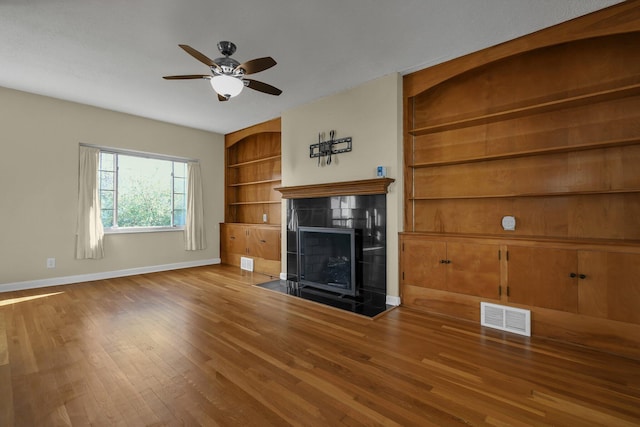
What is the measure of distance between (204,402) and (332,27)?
293 centimetres

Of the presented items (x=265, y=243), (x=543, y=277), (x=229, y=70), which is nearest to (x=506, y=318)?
(x=543, y=277)

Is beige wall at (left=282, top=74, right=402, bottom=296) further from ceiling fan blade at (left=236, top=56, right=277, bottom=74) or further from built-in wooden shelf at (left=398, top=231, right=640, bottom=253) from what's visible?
ceiling fan blade at (left=236, top=56, right=277, bottom=74)

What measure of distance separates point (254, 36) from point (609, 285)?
3.58 metres

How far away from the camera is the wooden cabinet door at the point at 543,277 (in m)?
2.41

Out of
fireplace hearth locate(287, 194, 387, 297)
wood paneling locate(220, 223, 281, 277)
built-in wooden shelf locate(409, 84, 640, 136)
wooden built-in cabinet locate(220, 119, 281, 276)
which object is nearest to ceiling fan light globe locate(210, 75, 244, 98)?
fireplace hearth locate(287, 194, 387, 297)

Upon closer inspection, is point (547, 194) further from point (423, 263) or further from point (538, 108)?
point (423, 263)

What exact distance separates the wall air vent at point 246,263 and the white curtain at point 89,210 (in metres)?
2.19

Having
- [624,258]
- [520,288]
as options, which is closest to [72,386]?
[520,288]

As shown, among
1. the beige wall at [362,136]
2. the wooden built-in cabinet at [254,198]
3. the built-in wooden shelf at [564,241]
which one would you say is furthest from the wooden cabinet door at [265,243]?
the built-in wooden shelf at [564,241]

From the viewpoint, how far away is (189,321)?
9.43ft

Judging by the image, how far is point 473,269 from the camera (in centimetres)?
289

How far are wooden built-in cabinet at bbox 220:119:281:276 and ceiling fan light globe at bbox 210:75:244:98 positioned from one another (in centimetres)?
252

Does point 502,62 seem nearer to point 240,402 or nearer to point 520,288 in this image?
point 520,288

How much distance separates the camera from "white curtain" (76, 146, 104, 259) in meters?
4.43
